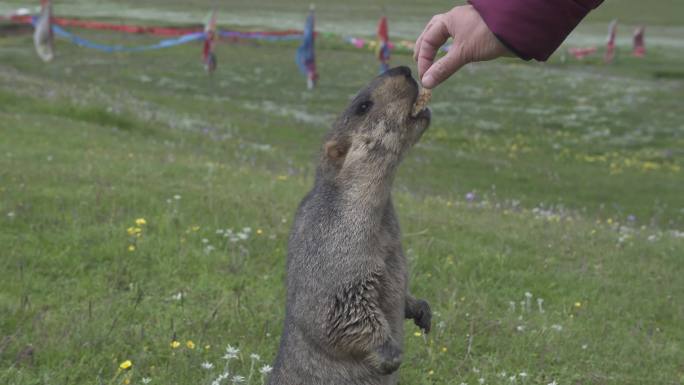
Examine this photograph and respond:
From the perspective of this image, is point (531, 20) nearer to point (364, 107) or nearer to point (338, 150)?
point (364, 107)

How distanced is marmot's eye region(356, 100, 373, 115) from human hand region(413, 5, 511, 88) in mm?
555

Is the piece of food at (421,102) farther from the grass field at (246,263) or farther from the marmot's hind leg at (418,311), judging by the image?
the grass field at (246,263)

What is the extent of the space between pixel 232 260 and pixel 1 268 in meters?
2.37

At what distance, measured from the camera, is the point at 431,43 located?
4.77 metres

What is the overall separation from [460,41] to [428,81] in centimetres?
46

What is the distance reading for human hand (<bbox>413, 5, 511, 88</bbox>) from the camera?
161 inches

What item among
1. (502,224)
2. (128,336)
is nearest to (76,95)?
(502,224)

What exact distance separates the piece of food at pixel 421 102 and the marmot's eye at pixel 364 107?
0.30 metres

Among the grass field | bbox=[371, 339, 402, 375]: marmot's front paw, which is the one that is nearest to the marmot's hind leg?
bbox=[371, 339, 402, 375]: marmot's front paw

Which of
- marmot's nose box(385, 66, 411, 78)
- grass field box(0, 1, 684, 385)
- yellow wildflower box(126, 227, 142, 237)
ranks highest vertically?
marmot's nose box(385, 66, 411, 78)

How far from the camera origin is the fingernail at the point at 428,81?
4.60m

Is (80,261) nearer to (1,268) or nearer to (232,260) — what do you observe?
(1,268)

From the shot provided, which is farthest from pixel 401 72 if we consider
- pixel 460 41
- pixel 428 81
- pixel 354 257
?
pixel 354 257

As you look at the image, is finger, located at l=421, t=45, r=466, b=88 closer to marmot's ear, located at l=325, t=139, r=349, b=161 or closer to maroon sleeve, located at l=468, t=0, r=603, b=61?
maroon sleeve, located at l=468, t=0, r=603, b=61
